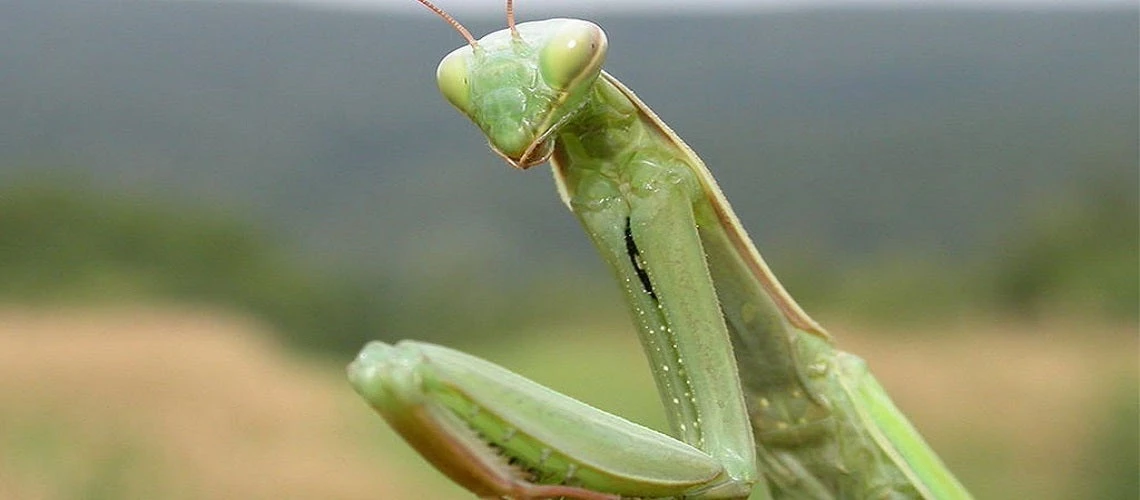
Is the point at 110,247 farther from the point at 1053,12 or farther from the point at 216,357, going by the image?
the point at 1053,12

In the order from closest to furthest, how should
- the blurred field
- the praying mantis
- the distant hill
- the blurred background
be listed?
the praying mantis → the blurred field → the blurred background → the distant hill

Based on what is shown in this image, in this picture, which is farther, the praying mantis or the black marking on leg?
the black marking on leg

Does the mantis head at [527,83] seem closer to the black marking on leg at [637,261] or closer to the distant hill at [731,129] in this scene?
the black marking on leg at [637,261]

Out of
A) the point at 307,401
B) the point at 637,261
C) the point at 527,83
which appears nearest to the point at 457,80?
the point at 527,83

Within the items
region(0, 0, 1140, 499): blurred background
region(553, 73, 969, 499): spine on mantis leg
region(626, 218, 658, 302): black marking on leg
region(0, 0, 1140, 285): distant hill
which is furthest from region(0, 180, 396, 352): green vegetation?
region(626, 218, 658, 302): black marking on leg

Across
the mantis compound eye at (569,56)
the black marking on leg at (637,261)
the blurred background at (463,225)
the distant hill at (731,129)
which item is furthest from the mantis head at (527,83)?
the distant hill at (731,129)

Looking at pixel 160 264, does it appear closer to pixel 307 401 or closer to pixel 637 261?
pixel 307 401

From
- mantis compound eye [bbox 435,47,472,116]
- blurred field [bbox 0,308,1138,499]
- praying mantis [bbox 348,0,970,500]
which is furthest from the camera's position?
blurred field [bbox 0,308,1138,499]

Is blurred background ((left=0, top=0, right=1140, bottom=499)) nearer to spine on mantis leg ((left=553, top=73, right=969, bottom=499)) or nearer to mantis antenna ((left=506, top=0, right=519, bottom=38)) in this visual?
spine on mantis leg ((left=553, top=73, right=969, bottom=499))
